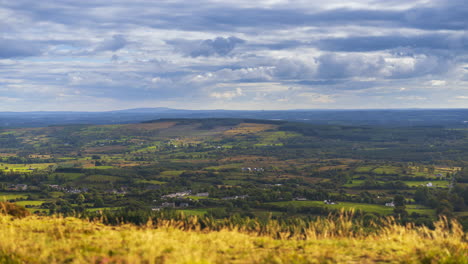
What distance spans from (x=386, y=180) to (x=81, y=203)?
12986cm

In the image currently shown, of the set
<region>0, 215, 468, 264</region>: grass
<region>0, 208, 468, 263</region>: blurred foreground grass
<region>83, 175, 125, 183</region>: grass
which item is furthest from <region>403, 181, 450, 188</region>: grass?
<region>0, 215, 468, 264</region>: grass

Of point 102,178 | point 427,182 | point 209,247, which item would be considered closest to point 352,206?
point 427,182

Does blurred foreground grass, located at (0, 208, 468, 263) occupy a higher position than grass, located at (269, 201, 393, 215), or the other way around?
blurred foreground grass, located at (0, 208, 468, 263)

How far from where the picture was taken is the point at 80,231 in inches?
784

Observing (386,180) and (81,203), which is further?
(386,180)

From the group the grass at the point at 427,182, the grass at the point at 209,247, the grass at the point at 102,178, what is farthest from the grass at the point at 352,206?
the grass at the point at 209,247

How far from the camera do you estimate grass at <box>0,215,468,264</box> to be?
583 inches

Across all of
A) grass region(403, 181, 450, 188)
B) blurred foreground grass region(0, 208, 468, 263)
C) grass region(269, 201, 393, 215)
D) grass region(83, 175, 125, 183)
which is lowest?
grass region(83, 175, 125, 183)

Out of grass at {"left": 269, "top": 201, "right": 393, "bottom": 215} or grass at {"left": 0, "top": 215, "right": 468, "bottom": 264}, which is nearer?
grass at {"left": 0, "top": 215, "right": 468, "bottom": 264}

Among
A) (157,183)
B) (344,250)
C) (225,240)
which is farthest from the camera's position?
(157,183)

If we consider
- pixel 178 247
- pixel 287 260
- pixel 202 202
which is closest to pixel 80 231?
pixel 178 247

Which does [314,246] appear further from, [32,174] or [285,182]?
[32,174]

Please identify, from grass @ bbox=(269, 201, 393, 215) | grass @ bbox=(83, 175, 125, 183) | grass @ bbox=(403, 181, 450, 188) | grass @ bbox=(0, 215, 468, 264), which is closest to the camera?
grass @ bbox=(0, 215, 468, 264)

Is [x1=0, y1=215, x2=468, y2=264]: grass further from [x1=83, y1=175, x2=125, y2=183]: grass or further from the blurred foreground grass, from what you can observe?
[x1=83, y1=175, x2=125, y2=183]: grass
